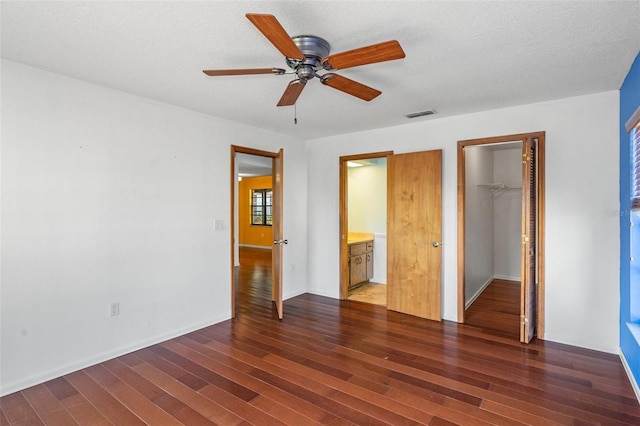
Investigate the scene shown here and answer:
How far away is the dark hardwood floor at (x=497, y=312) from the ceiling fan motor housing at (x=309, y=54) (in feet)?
10.9

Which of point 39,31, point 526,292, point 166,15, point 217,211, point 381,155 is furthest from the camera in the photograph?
point 381,155

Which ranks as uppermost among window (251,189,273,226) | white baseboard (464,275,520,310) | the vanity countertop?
window (251,189,273,226)

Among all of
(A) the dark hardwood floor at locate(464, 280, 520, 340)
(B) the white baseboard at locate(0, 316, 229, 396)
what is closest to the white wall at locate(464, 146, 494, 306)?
(A) the dark hardwood floor at locate(464, 280, 520, 340)

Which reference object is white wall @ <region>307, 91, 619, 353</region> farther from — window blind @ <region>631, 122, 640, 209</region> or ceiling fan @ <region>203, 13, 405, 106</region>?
ceiling fan @ <region>203, 13, 405, 106</region>

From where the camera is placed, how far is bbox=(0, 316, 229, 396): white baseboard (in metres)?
2.53

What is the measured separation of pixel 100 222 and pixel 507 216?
A: 6631 millimetres

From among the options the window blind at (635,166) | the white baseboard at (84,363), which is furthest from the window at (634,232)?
the white baseboard at (84,363)

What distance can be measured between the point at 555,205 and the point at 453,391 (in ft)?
7.14

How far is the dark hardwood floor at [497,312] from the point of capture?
3771 millimetres

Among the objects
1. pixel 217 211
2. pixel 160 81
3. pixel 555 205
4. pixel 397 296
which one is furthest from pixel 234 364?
pixel 555 205

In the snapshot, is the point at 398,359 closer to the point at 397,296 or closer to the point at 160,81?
the point at 397,296

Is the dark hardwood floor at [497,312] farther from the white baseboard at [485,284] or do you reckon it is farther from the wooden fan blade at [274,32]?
the wooden fan blade at [274,32]

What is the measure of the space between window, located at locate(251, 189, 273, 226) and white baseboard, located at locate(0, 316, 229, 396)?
7.35m

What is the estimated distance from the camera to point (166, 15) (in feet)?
6.22
